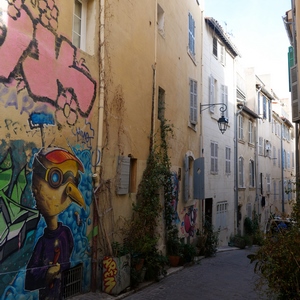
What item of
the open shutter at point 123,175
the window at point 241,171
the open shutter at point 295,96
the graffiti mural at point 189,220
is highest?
the open shutter at point 295,96

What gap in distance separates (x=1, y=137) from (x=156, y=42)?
6.85 m

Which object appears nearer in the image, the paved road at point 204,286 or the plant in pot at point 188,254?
the paved road at point 204,286

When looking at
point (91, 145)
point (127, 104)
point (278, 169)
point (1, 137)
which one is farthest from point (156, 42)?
point (278, 169)

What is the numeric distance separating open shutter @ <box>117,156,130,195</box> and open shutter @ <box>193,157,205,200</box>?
5729mm

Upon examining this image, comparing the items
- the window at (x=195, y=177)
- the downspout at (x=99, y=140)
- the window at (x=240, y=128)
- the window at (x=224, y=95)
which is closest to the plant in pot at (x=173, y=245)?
the window at (x=195, y=177)

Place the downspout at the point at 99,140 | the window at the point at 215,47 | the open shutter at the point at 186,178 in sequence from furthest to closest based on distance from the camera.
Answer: the window at the point at 215,47 → the open shutter at the point at 186,178 → the downspout at the point at 99,140

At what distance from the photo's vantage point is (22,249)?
584cm

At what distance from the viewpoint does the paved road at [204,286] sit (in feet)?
26.9

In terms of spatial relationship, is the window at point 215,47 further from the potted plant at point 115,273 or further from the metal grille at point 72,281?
the metal grille at point 72,281

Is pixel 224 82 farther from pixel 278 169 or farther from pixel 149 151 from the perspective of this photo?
pixel 278 169

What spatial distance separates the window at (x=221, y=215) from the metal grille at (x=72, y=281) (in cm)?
1178

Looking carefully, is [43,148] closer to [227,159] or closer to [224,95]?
[224,95]

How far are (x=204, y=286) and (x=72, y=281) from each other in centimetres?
360

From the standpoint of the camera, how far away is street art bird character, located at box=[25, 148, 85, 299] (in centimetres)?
619
